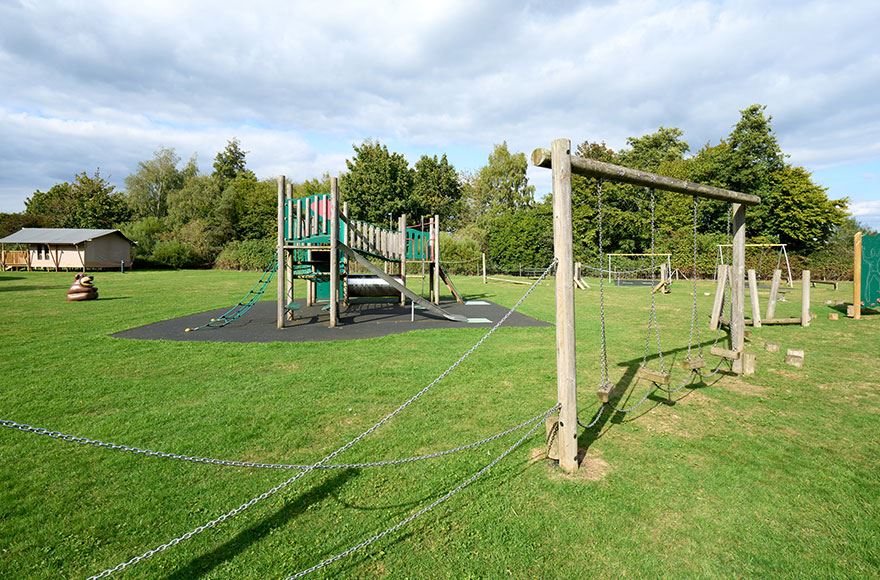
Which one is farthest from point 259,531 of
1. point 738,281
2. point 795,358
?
point 795,358

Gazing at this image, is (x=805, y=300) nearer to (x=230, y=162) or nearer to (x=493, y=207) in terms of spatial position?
(x=493, y=207)

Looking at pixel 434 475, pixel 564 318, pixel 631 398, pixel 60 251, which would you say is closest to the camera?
pixel 434 475

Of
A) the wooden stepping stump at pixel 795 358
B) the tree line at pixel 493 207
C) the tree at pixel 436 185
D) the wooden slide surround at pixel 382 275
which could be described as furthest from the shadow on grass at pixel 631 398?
the tree at pixel 436 185

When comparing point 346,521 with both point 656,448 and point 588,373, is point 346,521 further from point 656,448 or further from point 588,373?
point 588,373

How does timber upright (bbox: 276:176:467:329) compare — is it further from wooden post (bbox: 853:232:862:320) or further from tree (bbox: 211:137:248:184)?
tree (bbox: 211:137:248:184)

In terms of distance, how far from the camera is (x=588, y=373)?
6.74 meters

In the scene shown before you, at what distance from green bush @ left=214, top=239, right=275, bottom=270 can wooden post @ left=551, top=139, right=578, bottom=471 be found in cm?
3934

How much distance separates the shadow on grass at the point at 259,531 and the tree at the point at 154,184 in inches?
Result: 2425

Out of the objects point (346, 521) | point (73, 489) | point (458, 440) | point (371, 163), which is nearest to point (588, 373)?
point (458, 440)

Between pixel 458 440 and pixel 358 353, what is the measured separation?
4.18 meters

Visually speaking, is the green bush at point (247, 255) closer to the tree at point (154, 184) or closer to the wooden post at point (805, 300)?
the tree at point (154, 184)

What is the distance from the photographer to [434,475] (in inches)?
146

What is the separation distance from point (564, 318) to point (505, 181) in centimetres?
5194

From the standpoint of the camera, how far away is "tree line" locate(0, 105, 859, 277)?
115ft
